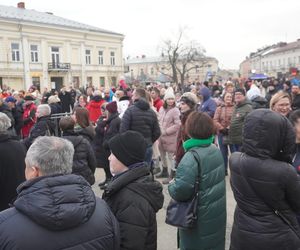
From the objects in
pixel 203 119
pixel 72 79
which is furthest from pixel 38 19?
pixel 203 119

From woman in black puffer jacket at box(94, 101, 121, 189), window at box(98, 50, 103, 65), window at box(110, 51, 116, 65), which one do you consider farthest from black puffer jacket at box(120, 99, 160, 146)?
window at box(110, 51, 116, 65)

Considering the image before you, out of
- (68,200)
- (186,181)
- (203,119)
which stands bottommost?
(186,181)

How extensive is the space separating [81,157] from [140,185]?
6.87 feet

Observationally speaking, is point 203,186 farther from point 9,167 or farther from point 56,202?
point 9,167

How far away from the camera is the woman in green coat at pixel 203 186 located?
2.90 m

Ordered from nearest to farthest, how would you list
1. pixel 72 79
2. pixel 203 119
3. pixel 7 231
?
pixel 7 231, pixel 203 119, pixel 72 79

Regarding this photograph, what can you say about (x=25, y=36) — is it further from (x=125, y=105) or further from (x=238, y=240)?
(x=238, y=240)

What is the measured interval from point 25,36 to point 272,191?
39.3 metres

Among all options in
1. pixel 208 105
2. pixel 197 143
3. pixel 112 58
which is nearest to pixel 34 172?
pixel 197 143

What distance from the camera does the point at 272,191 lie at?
2.33 metres

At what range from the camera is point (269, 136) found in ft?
7.57

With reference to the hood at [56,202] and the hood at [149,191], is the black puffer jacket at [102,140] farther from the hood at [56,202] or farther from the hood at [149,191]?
the hood at [56,202]

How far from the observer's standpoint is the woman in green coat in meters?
2.90

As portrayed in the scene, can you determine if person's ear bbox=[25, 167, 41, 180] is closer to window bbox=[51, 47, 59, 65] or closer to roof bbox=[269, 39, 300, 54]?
window bbox=[51, 47, 59, 65]
